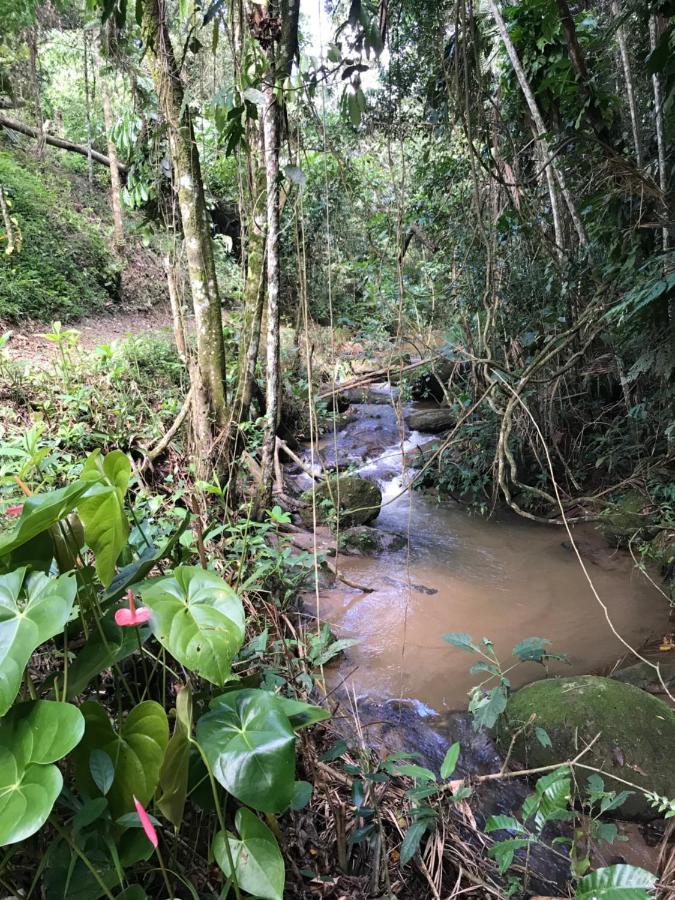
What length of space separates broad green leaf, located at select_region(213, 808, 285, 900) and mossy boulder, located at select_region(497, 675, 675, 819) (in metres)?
1.51

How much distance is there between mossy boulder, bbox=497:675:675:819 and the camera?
2074 millimetres

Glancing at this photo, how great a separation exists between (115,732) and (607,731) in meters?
2.06

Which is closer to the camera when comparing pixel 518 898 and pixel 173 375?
pixel 518 898

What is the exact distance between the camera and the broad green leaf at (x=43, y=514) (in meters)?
0.85

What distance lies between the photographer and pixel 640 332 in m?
3.24

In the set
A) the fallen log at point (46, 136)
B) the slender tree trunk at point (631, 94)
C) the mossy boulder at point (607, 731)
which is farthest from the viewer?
the fallen log at point (46, 136)

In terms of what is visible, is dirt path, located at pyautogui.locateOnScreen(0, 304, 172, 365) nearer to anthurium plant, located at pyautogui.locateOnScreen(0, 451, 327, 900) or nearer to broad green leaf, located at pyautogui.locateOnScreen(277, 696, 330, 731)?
anthurium plant, located at pyautogui.locateOnScreen(0, 451, 327, 900)

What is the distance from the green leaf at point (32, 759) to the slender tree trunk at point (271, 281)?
2.37 m

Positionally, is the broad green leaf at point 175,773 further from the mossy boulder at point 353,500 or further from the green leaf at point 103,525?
the mossy boulder at point 353,500

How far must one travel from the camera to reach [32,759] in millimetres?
813

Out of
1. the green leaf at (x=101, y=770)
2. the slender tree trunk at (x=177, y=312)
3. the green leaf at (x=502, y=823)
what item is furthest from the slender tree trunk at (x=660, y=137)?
the green leaf at (x=101, y=770)

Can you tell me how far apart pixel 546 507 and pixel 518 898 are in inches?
145

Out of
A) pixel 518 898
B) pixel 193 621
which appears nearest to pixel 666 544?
pixel 518 898

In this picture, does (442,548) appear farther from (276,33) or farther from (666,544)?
(276,33)
